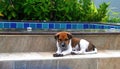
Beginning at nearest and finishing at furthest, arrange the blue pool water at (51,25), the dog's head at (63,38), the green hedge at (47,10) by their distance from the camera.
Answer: the dog's head at (63,38) → the blue pool water at (51,25) → the green hedge at (47,10)

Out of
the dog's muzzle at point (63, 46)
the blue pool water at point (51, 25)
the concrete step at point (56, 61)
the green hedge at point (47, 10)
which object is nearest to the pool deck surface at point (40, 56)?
the concrete step at point (56, 61)

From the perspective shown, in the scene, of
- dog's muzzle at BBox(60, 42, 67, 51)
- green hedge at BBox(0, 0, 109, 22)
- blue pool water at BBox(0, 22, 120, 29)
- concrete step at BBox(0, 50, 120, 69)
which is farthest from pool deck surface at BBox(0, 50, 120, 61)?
green hedge at BBox(0, 0, 109, 22)

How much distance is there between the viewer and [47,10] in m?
6.11

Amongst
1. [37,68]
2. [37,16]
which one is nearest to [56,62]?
[37,68]

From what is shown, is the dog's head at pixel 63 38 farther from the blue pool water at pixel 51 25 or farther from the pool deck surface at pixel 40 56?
the blue pool water at pixel 51 25

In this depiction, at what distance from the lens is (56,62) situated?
381 cm

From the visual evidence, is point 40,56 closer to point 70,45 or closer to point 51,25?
point 70,45

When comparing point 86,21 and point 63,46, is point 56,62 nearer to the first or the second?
point 63,46

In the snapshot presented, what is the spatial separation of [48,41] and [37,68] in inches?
21.9

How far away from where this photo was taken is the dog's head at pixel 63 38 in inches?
154

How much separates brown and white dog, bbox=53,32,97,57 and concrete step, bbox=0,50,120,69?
9 cm

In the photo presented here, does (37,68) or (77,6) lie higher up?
(77,6)

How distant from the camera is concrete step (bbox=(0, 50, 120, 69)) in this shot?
12.2ft

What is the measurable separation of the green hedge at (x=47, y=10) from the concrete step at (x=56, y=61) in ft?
6.76
